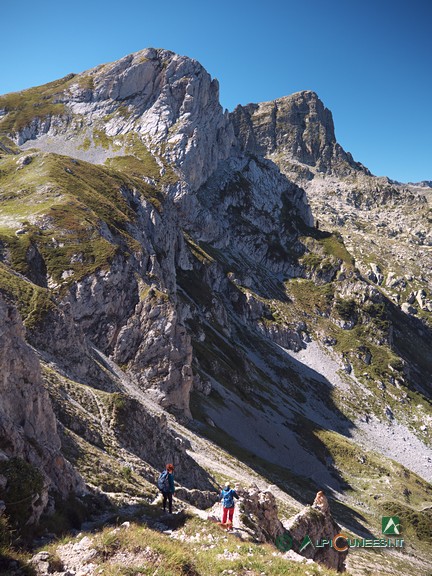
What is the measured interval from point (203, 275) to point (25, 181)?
75868 millimetres

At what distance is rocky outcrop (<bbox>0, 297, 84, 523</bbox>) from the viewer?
13922 millimetres

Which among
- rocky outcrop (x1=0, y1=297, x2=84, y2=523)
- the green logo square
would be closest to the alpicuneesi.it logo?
the green logo square

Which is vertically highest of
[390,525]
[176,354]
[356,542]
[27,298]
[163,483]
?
[27,298]

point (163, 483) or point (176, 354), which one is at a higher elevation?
point (176, 354)

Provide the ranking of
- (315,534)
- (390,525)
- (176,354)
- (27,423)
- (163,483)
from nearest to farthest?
1. (390,525)
2. (163,483)
3. (27,423)
4. (315,534)
5. (176,354)

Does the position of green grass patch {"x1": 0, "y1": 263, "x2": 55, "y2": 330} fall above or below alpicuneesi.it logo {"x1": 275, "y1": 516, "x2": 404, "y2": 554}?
above

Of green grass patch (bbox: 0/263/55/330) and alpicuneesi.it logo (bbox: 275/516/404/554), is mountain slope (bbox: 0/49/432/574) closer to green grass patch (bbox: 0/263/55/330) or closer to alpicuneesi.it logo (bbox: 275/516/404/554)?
green grass patch (bbox: 0/263/55/330)

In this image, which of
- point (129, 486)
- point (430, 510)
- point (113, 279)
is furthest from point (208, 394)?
point (129, 486)

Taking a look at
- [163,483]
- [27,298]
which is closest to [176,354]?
[27,298]

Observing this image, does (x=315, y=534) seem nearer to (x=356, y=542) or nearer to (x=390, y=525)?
(x=356, y=542)

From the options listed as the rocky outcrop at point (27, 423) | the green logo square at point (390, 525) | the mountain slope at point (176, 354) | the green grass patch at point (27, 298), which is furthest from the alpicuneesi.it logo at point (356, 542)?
the green grass patch at point (27, 298)

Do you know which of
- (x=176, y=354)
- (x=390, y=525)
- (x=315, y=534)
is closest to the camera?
(x=390, y=525)

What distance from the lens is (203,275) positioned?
151750mm

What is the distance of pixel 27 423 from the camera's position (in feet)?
65.3
